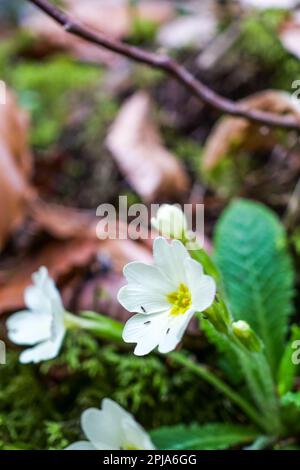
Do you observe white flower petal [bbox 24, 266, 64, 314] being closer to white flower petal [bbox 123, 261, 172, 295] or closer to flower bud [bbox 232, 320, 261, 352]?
white flower petal [bbox 123, 261, 172, 295]

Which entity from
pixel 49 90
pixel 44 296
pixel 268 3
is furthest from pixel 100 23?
pixel 44 296

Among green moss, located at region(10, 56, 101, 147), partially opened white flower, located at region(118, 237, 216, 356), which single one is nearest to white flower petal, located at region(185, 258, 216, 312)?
partially opened white flower, located at region(118, 237, 216, 356)

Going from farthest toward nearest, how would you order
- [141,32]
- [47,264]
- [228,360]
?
1. [141,32]
2. [47,264]
3. [228,360]

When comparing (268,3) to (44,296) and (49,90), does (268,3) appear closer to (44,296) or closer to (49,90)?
(49,90)

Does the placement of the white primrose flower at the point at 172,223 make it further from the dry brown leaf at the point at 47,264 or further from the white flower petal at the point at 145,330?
the dry brown leaf at the point at 47,264

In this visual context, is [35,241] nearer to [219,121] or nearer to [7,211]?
[7,211]

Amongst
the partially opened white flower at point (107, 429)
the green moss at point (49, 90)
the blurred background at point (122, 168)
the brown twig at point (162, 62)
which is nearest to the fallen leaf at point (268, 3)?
the blurred background at point (122, 168)
